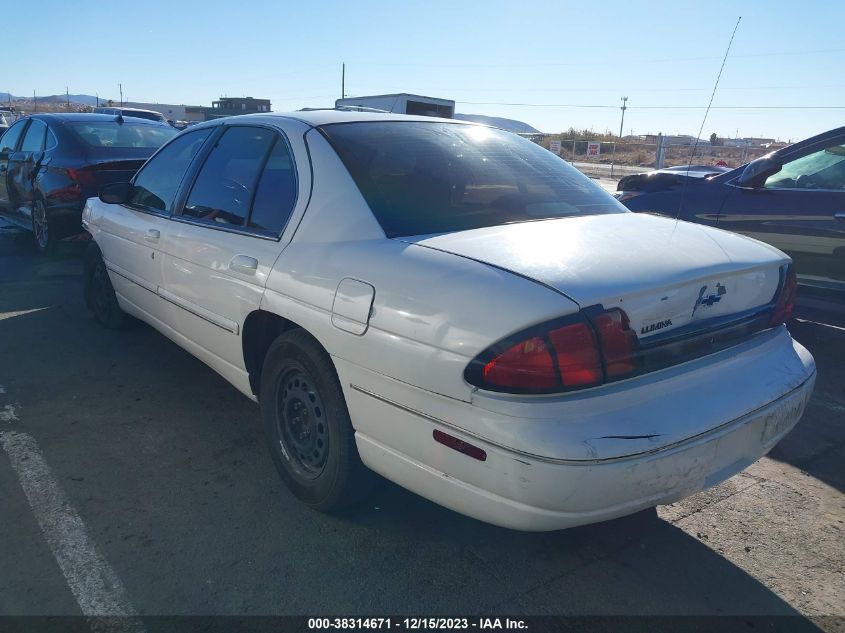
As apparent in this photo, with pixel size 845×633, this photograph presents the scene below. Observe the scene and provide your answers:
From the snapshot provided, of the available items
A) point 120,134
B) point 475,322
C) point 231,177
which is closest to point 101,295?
point 231,177

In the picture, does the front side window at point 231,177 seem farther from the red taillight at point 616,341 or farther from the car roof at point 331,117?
the red taillight at point 616,341

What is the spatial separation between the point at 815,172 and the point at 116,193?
16.8ft

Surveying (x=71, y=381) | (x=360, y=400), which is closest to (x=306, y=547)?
(x=360, y=400)

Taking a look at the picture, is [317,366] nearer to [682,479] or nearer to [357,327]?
[357,327]

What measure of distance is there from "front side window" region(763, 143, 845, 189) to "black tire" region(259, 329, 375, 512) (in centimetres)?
423

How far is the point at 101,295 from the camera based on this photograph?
5230 mm

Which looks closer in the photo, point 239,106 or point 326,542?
point 326,542

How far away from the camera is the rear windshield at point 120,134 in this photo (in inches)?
296

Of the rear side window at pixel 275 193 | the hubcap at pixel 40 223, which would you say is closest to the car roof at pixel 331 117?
the rear side window at pixel 275 193

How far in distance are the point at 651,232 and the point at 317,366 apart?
1.43 m

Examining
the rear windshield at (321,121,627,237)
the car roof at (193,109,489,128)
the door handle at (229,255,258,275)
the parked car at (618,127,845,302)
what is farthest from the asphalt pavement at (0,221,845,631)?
the car roof at (193,109,489,128)

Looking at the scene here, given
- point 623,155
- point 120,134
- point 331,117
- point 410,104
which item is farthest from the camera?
point 623,155

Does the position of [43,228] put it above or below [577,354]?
below

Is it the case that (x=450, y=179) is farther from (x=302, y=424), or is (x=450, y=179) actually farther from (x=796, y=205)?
(x=796, y=205)
